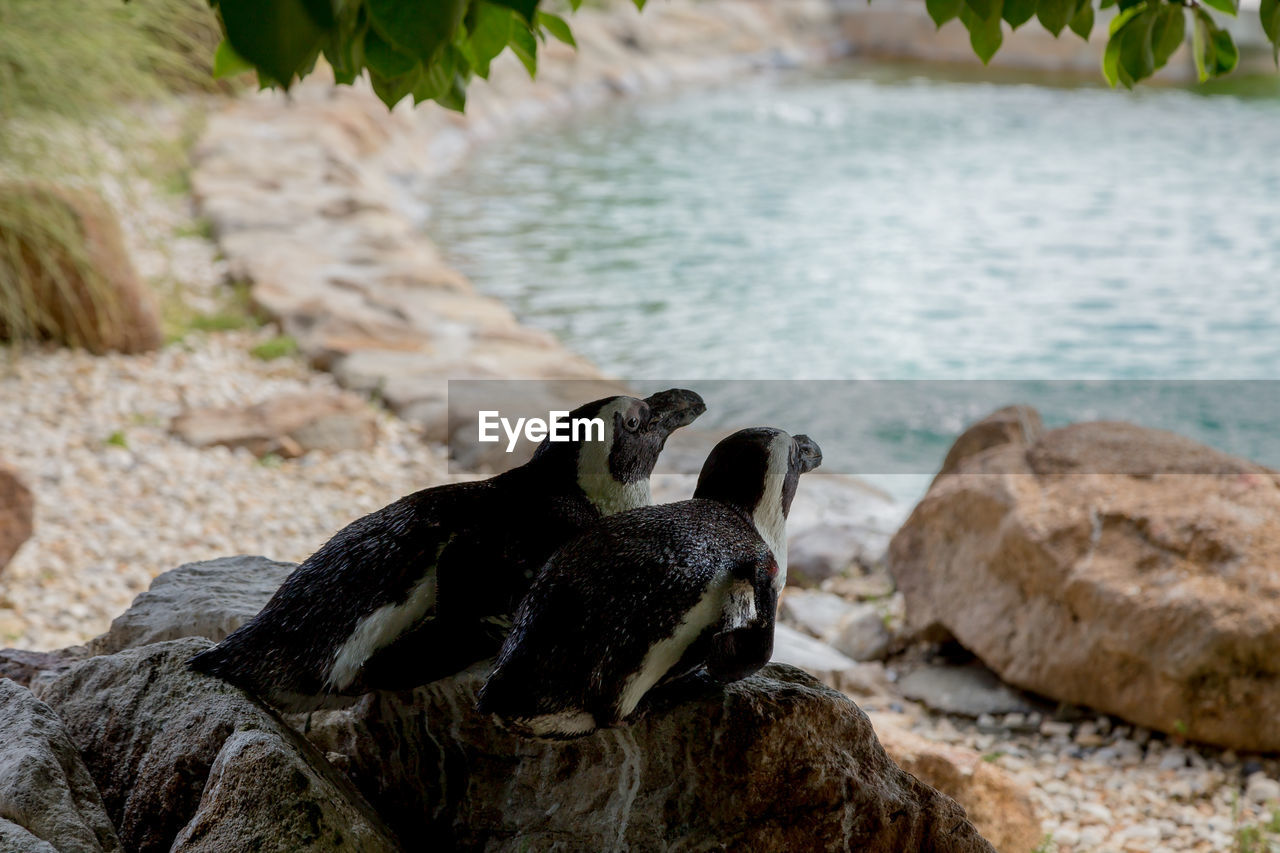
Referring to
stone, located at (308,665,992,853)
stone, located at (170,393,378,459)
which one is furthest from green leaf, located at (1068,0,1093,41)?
stone, located at (170,393,378,459)

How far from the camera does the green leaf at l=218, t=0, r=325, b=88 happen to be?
87cm

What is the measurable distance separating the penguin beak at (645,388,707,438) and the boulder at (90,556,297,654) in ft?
2.69

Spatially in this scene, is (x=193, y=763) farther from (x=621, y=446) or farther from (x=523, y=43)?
(x=523, y=43)

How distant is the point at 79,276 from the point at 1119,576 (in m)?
4.26

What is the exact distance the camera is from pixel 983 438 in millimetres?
4418

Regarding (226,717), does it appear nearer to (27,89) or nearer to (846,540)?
(846,540)

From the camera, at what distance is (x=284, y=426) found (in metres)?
4.75

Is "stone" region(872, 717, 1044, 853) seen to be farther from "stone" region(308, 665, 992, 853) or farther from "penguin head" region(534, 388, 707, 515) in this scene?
"penguin head" region(534, 388, 707, 515)

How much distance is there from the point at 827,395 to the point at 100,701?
17.7 feet

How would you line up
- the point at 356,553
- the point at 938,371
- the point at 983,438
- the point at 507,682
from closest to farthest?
1. the point at 507,682
2. the point at 356,553
3. the point at 983,438
4. the point at 938,371

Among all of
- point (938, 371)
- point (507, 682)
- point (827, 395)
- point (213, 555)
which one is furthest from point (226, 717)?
point (938, 371)

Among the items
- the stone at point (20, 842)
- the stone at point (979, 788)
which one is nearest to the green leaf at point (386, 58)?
the stone at point (20, 842)

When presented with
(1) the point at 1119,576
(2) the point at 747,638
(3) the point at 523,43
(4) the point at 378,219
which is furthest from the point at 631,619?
(4) the point at 378,219

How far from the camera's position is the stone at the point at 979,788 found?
256 centimetres
